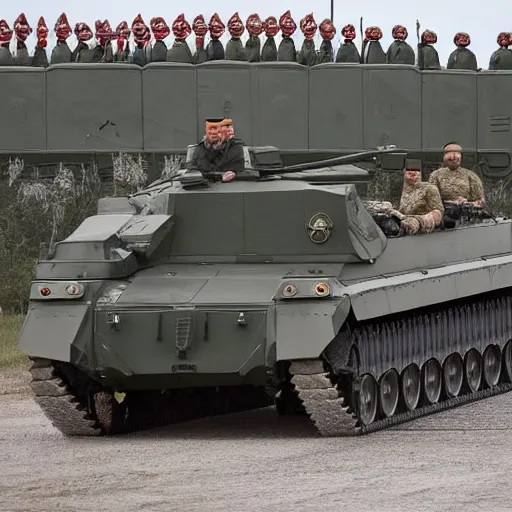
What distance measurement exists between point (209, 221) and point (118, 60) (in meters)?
13.6

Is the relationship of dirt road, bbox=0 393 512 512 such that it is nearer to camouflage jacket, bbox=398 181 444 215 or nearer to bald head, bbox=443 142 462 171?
camouflage jacket, bbox=398 181 444 215

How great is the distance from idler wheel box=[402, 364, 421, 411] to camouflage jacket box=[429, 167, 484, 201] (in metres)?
3.04

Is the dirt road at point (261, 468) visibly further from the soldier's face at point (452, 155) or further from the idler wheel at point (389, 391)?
the soldier's face at point (452, 155)

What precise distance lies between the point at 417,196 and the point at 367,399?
297 centimetres

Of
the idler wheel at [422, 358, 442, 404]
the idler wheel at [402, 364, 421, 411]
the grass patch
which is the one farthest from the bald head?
the grass patch

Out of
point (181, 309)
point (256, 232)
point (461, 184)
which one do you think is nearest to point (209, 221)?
point (256, 232)

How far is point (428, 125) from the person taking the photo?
29.5 m

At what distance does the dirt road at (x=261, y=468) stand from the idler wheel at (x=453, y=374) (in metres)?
1.19

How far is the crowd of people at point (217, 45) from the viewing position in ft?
92.3

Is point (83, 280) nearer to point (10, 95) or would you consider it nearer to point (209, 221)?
point (209, 221)

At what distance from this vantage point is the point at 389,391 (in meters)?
15.9

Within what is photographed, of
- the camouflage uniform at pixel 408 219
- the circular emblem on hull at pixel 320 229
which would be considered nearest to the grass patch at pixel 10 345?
the camouflage uniform at pixel 408 219

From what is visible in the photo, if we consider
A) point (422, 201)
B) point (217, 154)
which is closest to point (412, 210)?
point (422, 201)

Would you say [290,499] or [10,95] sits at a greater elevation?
[10,95]
